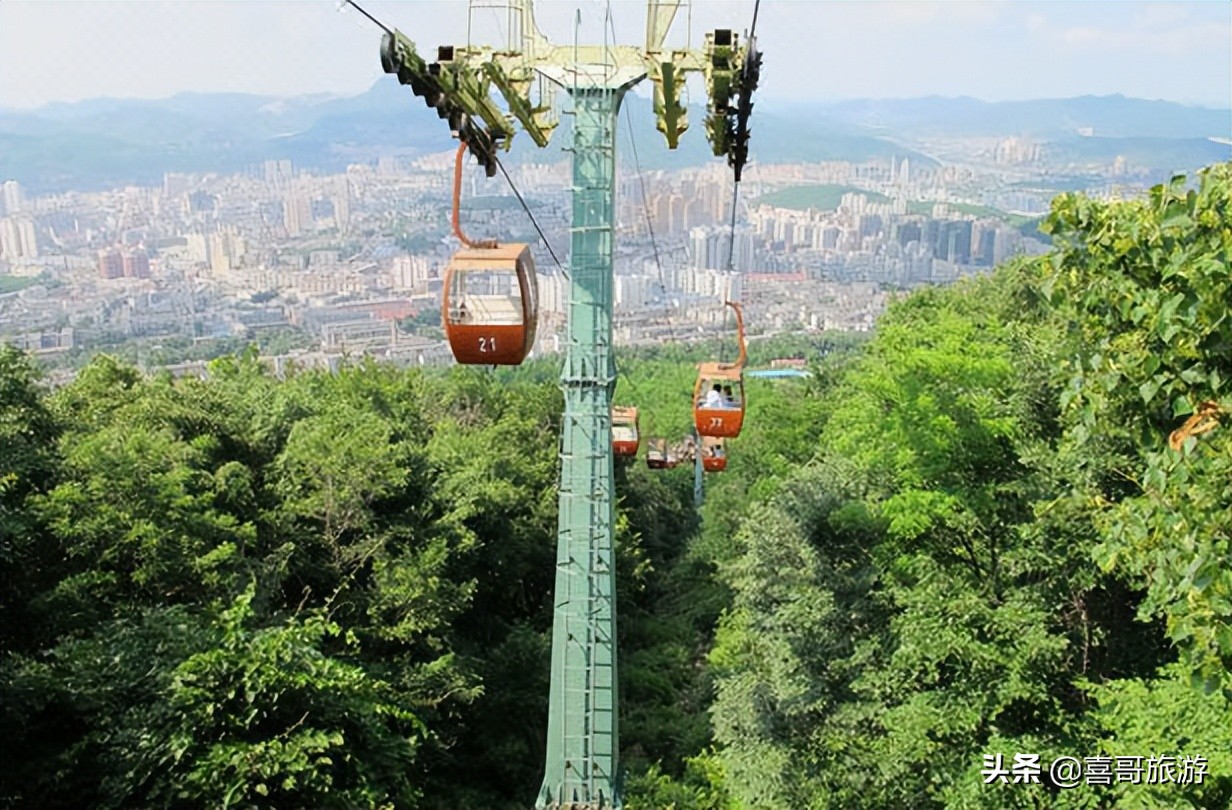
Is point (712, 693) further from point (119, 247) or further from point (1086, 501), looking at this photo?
point (119, 247)

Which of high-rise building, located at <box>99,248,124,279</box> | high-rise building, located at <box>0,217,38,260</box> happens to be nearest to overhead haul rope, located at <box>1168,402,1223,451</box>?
high-rise building, located at <box>0,217,38,260</box>

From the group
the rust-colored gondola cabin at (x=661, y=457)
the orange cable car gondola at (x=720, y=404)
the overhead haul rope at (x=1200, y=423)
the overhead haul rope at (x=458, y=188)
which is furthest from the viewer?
the rust-colored gondola cabin at (x=661, y=457)

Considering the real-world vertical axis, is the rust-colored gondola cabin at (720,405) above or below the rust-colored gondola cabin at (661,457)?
above

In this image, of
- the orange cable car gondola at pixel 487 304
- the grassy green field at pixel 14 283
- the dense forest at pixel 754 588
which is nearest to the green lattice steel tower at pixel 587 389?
the orange cable car gondola at pixel 487 304

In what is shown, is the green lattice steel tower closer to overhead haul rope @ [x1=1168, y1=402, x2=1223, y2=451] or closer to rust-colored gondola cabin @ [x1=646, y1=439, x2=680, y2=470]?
overhead haul rope @ [x1=1168, y1=402, x2=1223, y2=451]

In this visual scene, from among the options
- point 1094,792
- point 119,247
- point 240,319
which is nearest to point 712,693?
point 1094,792

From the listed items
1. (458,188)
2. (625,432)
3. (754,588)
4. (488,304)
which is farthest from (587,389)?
(625,432)

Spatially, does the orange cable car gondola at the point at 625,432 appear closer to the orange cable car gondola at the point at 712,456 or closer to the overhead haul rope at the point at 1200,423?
the orange cable car gondola at the point at 712,456
